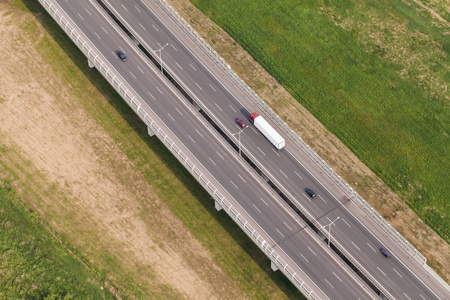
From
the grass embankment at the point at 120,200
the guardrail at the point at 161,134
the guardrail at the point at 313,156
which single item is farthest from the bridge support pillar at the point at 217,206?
the guardrail at the point at 313,156

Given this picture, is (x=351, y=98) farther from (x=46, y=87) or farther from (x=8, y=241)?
(x=8, y=241)

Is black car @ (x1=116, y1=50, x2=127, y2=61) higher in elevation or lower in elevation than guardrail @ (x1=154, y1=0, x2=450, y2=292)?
lower

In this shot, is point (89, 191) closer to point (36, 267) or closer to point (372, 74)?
point (36, 267)

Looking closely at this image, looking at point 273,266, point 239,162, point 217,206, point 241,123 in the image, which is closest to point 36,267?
point 217,206

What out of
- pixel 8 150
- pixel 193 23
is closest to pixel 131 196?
pixel 8 150

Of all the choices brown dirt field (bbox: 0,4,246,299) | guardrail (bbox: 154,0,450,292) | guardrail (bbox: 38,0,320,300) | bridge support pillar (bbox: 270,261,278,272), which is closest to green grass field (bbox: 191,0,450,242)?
guardrail (bbox: 154,0,450,292)

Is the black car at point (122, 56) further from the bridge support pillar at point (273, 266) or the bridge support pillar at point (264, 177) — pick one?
the bridge support pillar at point (273, 266)

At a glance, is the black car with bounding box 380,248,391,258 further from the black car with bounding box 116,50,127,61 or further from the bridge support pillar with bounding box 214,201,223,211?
the black car with bounding box 116,50,127,61
